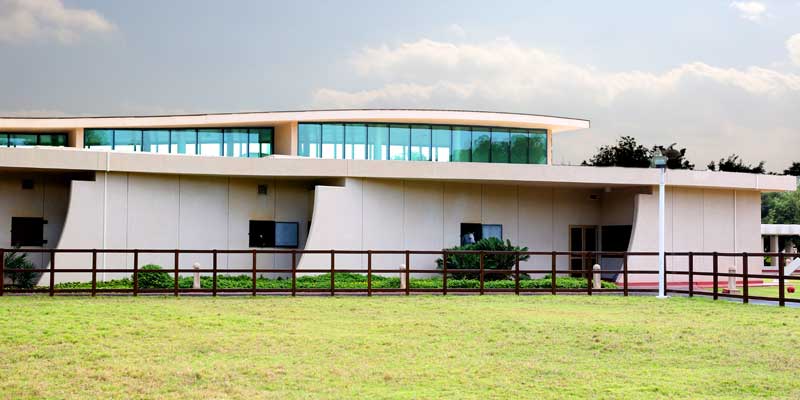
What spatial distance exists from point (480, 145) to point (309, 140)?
21.6 ft

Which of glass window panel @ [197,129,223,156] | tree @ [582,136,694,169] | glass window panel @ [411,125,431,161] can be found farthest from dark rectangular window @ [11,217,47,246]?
tree @ [582,136,694,169]

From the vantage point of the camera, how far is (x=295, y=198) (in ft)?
102

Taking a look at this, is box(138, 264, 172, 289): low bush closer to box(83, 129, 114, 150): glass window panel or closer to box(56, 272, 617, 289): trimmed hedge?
box(56, 272, 617, 289): trimmed hedge

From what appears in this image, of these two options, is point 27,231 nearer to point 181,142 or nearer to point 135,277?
point 181,142

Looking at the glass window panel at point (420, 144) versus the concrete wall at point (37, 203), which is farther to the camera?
the glass window panel at point (420, 144)

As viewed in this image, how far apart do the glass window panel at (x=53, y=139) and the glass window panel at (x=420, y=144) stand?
1346 cm

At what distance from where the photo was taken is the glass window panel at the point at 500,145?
37844 millimetres

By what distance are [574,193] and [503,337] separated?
20.7 m

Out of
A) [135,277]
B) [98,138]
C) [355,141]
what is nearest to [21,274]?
[135,277]

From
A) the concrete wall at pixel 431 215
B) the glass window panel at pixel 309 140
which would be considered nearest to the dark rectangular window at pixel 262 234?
the concrete wall at pixel 431 215

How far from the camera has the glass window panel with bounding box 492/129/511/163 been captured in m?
37.8

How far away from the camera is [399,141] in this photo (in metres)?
36.4

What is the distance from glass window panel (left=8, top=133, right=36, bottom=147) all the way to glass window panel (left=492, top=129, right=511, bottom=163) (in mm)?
17939

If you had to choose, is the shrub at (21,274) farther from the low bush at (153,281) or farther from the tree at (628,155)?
the tree at (628,155)
